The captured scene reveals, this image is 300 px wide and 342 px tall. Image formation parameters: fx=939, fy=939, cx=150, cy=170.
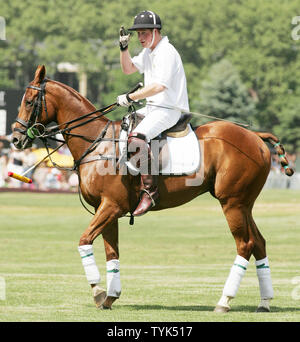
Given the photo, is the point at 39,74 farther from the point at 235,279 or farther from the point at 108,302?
the point at 235,279

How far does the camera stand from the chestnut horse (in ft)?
37.3

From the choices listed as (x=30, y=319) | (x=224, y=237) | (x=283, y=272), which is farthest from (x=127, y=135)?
(x=224, y=237)

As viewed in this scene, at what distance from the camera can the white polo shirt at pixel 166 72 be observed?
37.1 ft

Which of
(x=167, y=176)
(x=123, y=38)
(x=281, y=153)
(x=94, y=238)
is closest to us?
(x=94, y=238)

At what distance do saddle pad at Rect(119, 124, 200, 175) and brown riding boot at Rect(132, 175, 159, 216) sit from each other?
25 centimetres

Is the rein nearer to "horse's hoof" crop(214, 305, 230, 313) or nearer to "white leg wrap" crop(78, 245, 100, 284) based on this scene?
"white leg wrap" crop(78, 245, 100, 284)

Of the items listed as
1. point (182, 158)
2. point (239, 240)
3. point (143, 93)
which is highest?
point (143, 93)

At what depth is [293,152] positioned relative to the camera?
247 feet

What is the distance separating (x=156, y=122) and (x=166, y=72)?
0.61m

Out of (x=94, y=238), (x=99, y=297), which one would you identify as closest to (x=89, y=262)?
(x=94, y=238)

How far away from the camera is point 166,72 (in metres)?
11.3

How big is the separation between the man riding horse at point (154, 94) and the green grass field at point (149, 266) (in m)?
1.52
